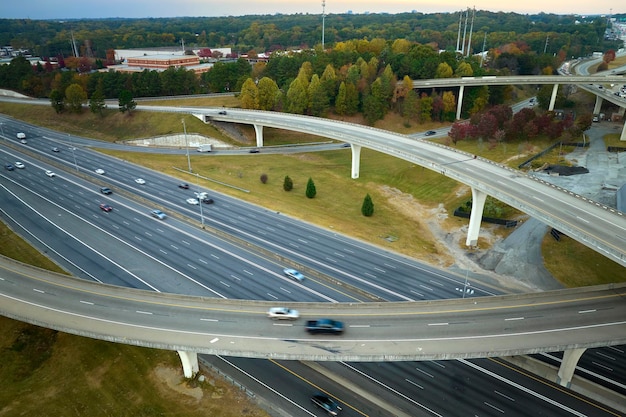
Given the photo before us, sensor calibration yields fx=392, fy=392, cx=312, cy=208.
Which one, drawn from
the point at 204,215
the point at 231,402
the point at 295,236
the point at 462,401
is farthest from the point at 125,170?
the point at 462,401

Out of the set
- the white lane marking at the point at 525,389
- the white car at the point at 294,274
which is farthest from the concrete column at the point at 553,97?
the white lane marking at the point at 525,389

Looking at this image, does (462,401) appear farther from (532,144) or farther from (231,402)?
(532,144)

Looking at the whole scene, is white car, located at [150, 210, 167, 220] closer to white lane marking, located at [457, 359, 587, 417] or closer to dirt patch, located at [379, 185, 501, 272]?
dirt patch, located at [379, 185, 501, 272]

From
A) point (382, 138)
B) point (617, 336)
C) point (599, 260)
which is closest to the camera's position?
point (617, 336)

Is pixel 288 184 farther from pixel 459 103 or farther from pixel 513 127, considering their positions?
pixel 459 103

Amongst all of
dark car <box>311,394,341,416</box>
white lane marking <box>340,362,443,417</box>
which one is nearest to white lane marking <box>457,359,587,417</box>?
white lane marking <box>340,362,443,417</box>

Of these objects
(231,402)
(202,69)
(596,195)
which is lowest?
(231,402)

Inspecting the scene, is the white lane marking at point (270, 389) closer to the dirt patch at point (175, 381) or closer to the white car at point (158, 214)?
the dirt patch at point (175, 381)
